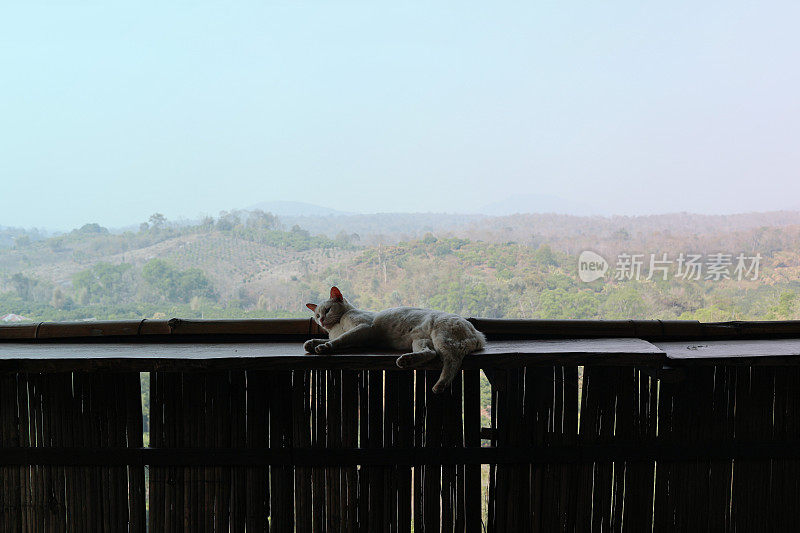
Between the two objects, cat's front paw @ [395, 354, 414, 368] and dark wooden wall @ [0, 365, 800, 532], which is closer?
cat's front paw @ [395, 354, 414, 368]

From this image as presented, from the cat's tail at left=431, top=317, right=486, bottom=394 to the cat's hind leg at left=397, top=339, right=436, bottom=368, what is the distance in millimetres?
23

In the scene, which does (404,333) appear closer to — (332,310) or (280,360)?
(332,310)

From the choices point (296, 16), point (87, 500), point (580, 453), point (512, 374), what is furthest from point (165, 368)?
point (296, 16)

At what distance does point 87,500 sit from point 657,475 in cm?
194

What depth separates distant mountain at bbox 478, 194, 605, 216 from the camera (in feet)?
13.6

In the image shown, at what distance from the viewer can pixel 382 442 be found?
5.61 ft

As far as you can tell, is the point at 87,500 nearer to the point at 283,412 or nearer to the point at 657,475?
the point at 283,412

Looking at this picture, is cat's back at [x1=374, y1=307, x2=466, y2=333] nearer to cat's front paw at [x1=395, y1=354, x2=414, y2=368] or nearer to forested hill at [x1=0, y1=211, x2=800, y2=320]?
cat's front paw at [x1=395, y1=354, x2=414, y2=368]

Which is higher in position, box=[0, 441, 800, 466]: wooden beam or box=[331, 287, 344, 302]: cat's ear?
box=[331, 287, 344, 302]: cat's ear

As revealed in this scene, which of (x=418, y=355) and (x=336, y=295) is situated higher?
(x=336, y=295)

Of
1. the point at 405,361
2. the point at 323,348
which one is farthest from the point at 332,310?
the point at 405,361

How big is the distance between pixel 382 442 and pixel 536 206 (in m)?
3.04

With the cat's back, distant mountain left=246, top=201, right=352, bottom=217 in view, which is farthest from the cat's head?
distant mountain left=246, top=201, right=352, bottom=217

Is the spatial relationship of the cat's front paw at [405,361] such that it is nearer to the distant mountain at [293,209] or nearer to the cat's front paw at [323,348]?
the cat's front paw at [323,348]
